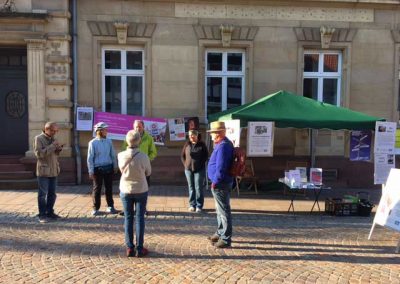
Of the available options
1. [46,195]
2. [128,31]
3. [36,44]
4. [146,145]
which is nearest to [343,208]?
[146,145]

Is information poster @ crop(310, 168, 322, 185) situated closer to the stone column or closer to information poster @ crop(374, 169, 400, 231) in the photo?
information poster @ crop(374, 169, 400, 231)

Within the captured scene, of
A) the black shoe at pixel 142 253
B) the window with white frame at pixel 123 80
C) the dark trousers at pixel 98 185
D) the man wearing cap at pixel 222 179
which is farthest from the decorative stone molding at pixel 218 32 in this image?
the black shoe at pixel 142 253

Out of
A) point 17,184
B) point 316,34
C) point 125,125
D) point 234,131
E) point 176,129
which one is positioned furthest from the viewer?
point 316,34

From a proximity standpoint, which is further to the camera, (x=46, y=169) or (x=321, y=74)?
(x=321, y=74)

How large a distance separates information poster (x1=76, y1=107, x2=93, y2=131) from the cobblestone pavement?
299 centimetres

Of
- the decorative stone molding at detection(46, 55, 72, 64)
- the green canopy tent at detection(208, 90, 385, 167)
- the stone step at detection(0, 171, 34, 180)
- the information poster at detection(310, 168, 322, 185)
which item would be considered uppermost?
the decorative stone molding at detection(46, 55, 72, 64)

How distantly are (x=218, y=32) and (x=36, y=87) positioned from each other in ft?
16.6

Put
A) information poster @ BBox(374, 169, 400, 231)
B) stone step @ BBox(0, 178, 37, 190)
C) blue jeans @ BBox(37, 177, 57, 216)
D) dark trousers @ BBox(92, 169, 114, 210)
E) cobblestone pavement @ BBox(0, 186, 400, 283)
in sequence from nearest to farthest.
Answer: cobblestone pavement @ BBox(0, 186, 400, 283) < information poster @ BBox(374, 169, 400, 231) < blue jeans @ BBox(37, 177, 57, 216) < dark trousers @ BBox(92, 169, 114, 210) < stone step @ BBox(0, 178, 37, 190)

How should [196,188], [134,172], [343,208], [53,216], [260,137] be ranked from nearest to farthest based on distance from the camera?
[134,172], [53,216], [196,188], [343,208], [260,137]

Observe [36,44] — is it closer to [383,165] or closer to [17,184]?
[17,184]

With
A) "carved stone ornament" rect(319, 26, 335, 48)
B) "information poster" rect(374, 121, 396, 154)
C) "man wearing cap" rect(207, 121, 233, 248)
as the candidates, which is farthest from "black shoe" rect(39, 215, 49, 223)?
"carved stone ornament" rect(319, 26, 335, 48)

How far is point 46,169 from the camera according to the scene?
307 inches

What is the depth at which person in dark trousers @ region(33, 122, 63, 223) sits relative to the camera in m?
7.70

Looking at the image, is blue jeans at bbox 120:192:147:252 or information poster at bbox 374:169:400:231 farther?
information poster at bbox 374:169:400:231
